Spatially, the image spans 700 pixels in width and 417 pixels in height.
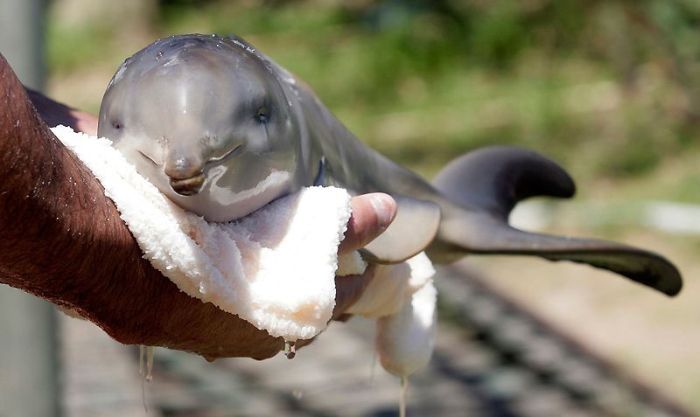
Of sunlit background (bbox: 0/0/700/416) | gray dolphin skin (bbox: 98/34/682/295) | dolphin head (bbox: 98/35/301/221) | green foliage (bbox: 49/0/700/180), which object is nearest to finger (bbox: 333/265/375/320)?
gray dolphin skin (bbox: 98/34/682/295)

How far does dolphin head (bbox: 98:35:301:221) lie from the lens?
0.99 m

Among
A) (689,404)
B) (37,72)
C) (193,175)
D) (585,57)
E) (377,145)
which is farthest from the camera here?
(585,57)

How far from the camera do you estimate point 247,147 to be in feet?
3.40

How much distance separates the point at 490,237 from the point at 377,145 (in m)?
5.11

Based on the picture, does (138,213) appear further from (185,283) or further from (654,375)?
(654,375)

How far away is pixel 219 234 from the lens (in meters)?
1.05

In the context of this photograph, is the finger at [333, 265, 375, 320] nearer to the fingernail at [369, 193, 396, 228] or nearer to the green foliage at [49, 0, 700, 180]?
the fingernail at [369, 193, 396, 228]

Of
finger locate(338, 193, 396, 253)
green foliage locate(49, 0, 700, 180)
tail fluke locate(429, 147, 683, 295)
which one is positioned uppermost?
finger locate(338, 193, 396, 253)

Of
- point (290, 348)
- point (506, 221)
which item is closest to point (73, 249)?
point (290, 348)

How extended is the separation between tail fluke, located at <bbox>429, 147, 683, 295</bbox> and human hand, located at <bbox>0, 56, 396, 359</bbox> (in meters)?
0.25

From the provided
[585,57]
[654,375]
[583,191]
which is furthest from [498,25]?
[654,375]

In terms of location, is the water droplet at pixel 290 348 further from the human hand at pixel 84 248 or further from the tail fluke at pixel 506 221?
the tail fluke at pixel 506 221

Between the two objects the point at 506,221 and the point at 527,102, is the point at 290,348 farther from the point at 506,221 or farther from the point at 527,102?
the point at 527,102

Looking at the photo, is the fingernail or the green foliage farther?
the green foliage
